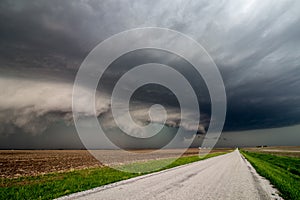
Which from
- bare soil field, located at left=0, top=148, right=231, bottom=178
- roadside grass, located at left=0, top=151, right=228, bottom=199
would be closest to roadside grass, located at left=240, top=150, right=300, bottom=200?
roadside grass, located at left=0, top=151, right=228, bottom=199

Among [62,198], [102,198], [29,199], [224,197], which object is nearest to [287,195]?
[224,197]

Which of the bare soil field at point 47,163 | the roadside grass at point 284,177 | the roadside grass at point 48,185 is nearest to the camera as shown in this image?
the roadside grass at point 48,185

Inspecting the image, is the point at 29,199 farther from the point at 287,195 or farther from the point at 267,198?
the point at 287,195

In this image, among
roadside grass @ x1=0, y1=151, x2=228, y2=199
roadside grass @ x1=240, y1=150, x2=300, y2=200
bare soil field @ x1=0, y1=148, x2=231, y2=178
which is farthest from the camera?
bare soil field @ x1=0, y1=148, x2=231, y2=178

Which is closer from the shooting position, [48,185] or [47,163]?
[48,185]

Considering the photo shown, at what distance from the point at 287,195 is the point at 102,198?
7941 mm

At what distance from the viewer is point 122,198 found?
8.14 m

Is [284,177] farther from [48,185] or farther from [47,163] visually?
[47,163]

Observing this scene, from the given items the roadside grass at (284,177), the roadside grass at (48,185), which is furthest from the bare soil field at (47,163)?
the roadside grass at (284,177)

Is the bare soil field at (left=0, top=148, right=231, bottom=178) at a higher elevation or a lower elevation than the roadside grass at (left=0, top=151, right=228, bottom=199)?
lower

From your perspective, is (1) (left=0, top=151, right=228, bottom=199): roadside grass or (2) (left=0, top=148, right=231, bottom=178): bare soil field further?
(2) (left=0, top=148, right=231, bottom=178): bare soil field

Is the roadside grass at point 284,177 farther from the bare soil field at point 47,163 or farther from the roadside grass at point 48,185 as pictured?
the bare soil field at point 47,163

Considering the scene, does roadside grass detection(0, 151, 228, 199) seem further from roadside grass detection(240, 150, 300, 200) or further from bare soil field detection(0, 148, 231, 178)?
roadside grass detection(240, 150, 300, 200)

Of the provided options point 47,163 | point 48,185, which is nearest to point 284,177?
point 48,185
